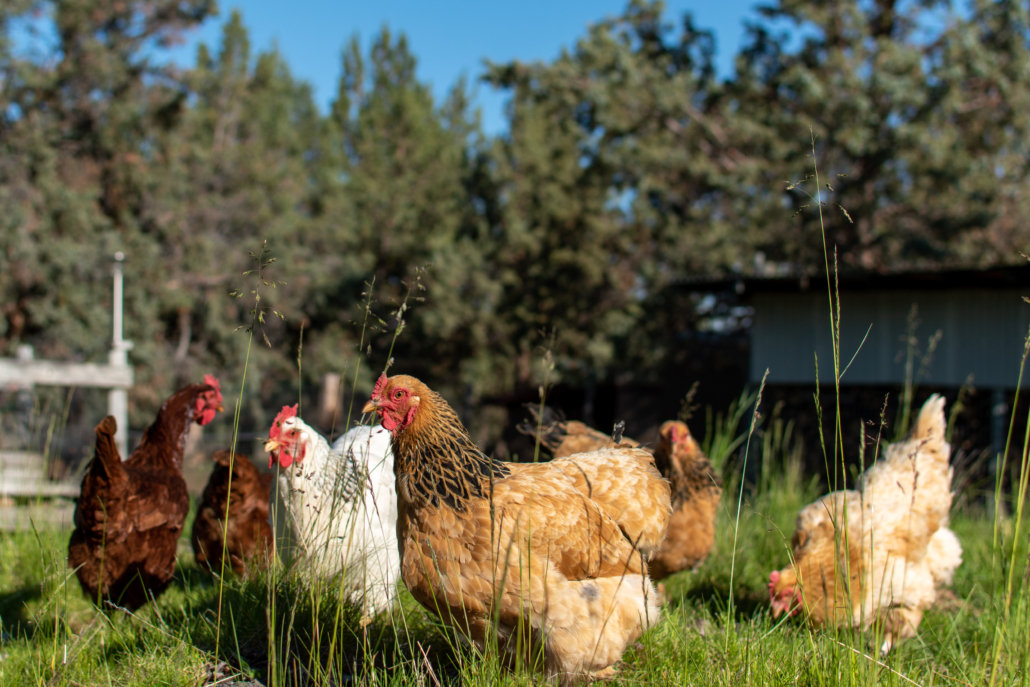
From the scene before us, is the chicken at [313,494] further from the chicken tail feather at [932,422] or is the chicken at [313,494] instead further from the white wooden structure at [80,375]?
the white wooden structure at [80,375]

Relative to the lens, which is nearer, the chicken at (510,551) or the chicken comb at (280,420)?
the chicken at (510,551)

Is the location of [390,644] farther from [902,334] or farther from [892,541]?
[902,334]

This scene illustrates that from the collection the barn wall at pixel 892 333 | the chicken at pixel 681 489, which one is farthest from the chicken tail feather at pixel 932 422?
the barn wall at pixel 892 333

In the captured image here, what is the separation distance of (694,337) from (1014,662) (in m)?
17.4

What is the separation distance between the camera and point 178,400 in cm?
379

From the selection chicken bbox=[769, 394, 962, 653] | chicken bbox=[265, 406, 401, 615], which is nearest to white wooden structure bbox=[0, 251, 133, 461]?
chicken bbox=[265, 406, 401, 615]

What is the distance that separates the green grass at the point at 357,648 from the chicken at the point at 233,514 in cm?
36

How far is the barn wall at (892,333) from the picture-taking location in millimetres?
10648

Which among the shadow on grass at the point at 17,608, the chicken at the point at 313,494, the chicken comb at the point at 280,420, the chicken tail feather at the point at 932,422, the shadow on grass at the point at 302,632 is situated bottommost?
the shadow on grass at the point at 17,608

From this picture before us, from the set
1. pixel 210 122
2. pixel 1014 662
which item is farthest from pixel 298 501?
pixel 210 122

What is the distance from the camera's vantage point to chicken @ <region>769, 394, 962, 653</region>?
3223 mm

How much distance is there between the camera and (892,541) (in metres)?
3.58

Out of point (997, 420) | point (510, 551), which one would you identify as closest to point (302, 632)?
point (510, 551)

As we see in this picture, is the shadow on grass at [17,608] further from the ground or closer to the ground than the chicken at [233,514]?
closer to the ground
